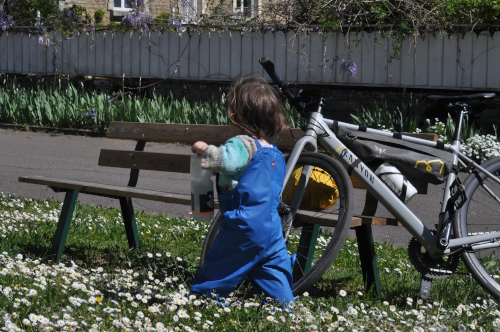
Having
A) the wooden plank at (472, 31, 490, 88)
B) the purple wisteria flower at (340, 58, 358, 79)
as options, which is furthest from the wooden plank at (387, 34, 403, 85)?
the wooden plank at (472, 31, 490, 88)

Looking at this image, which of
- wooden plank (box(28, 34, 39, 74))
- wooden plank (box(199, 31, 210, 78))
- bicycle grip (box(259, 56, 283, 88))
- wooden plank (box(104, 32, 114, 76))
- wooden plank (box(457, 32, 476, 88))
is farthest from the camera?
wooden plank (box(28, 34, 39, 74))

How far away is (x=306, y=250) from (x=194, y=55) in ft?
33.1

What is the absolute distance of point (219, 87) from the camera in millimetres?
12461

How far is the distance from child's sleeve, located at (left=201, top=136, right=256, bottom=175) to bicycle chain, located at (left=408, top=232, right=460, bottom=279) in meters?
1.09

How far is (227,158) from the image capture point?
8.91ft

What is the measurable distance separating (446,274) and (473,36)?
26.1 ft

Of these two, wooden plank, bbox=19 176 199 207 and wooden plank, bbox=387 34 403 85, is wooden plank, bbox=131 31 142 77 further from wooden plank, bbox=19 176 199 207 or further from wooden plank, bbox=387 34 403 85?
wooden plank, bbox=19 176 199 207

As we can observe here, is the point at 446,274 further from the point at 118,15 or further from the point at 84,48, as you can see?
the point at 118,15

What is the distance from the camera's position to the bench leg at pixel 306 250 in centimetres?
329

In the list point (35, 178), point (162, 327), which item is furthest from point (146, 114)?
point (162, 327)

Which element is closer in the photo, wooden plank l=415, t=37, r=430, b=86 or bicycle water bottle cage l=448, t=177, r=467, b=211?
bicycle water bottle cage l=448, t=177, r=467, b=211

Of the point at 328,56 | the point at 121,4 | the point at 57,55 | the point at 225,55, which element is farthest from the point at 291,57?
the point at 121,4

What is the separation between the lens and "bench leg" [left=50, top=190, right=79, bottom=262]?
3962 mm

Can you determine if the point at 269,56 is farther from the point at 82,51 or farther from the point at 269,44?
the point at 82,51
